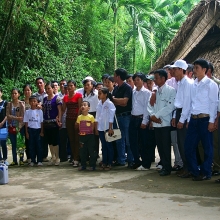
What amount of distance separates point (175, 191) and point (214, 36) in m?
5.42

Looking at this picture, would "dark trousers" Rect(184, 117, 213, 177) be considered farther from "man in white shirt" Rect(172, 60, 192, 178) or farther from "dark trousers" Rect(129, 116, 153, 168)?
"dark trousers" Rect(129, 116, 153, 168)

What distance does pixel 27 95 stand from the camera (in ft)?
29.1

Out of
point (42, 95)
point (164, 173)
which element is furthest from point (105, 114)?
point (42, 95)

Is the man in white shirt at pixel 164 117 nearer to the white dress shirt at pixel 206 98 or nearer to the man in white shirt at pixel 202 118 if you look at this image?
the man in white shirt at pixel 202 118

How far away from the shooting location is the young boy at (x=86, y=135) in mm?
7746

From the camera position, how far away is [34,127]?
27.4ft

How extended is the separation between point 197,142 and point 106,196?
67.1 inches

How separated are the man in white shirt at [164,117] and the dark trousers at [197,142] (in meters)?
0.54

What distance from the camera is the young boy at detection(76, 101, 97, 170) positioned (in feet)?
25.4

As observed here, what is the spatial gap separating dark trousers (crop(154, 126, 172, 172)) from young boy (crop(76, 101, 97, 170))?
1.31 m

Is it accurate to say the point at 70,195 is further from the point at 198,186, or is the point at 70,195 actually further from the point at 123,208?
the point at 198,186

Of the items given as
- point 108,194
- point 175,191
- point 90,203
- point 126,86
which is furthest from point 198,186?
point 126,86

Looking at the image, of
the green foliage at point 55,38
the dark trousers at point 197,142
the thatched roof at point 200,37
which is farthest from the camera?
the green foliage at point 55,38

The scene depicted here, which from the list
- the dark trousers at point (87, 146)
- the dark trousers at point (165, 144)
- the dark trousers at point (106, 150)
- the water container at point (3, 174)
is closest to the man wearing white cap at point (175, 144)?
the dark trousers at point (165, 144)
